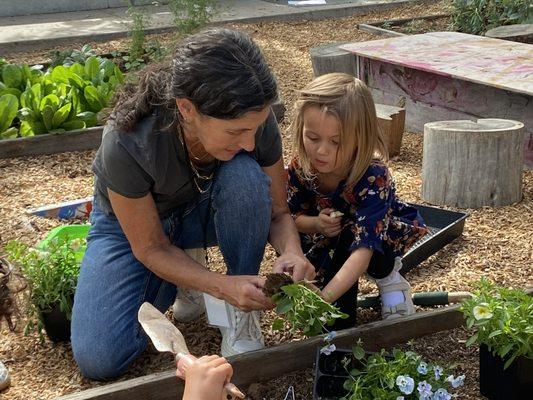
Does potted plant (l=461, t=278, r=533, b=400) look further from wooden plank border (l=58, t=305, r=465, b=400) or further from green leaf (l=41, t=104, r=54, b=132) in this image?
green leaf (l=41, t=104, r=54, b=132)

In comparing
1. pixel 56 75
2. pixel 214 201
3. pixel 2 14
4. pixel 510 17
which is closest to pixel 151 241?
pixel 214 201

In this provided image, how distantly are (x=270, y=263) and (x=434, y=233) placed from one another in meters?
0.69

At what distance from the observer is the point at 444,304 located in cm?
287

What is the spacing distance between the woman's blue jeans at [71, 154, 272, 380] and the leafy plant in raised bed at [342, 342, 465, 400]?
558 millimetres

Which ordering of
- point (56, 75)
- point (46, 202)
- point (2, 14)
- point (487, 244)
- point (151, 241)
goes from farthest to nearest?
Answer: point (2, 14) < point (56, 75) < point (46, 202) < point (487, 244) < point (151, 241)

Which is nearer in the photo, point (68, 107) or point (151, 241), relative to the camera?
point (151, 241)

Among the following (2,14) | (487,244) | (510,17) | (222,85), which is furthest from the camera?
(2,14)

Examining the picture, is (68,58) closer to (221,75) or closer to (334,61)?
(334,61)

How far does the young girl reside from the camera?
2.59m

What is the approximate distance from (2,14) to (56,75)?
197 inches

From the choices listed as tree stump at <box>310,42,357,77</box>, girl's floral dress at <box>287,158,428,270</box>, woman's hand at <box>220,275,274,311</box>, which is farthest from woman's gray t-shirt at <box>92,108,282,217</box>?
tree stump at <box>310,42,357,77</box>

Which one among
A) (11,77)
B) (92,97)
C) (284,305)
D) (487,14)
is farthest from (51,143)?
(487,14)

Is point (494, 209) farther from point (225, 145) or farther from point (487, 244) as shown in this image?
point (225, 145)

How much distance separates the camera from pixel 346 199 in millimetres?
2729
